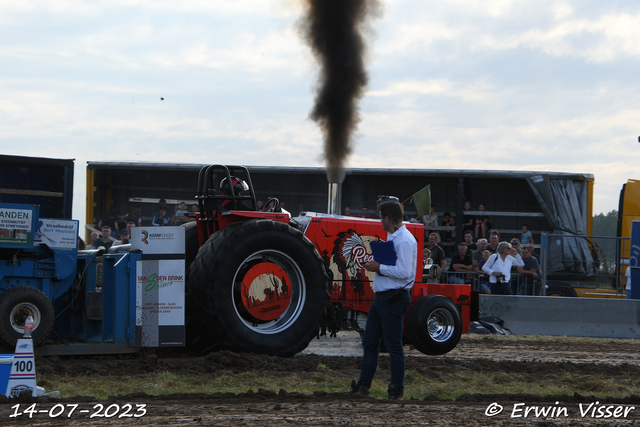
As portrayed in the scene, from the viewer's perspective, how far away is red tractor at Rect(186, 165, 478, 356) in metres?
6.66

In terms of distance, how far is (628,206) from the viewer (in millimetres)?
14680

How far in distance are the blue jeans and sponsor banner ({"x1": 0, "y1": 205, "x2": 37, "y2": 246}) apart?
3303 millimetres

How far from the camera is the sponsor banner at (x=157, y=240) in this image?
22.0ft

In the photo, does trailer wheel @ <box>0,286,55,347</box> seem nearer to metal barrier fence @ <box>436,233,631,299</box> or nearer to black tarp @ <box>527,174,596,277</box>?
metal barrier fence @ <box>436,233,631,299</box>

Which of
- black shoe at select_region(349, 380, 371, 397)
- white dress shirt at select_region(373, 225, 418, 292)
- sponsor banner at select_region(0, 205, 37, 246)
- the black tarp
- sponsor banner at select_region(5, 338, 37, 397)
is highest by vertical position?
the black tarp

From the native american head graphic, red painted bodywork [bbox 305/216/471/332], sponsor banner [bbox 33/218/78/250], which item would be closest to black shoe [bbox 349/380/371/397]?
red painted bodywork [bbox 305/216/471/332]

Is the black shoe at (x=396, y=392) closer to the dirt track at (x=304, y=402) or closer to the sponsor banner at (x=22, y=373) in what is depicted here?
the dirt track at (x=304, y=402)

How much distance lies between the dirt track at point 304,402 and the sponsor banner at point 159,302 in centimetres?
20

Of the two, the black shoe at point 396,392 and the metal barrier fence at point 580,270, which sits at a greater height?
the metal barrier fence at point 580,270

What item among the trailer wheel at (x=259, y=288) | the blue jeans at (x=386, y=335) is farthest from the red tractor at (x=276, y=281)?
the blue jeans at (x=386, y=335)

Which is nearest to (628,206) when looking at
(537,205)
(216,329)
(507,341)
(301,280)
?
(537,205)

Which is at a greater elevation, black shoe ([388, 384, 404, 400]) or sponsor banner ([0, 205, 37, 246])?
sponsor banner ([0, 205, 37, 246])

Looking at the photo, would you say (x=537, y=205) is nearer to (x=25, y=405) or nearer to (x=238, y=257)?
(x=238, y=257)

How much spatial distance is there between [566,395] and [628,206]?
10.5m
